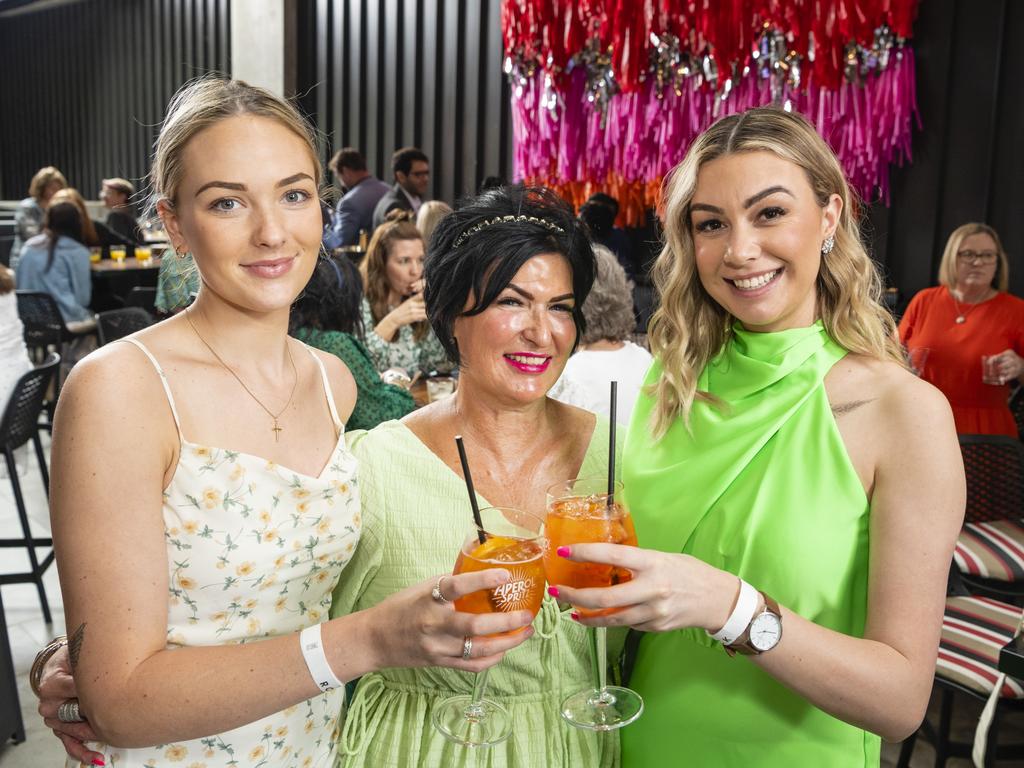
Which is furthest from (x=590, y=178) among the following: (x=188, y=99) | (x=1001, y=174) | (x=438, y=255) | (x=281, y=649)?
(x=281, y=649)

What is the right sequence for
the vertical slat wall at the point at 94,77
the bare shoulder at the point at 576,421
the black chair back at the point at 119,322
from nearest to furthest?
the bare shoulder at the point at 576,421
the black chair back at the point at 119,322
the vertical slat wall at the point at 94,77

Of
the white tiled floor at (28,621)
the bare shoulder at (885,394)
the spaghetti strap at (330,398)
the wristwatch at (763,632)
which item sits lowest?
the white tiled floor at (28,621)

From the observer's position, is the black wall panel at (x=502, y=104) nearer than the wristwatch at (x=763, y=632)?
No

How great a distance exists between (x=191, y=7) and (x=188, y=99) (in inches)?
471

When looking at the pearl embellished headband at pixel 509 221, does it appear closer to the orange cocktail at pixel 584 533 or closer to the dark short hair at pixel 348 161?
the orange cocktail at pixel 584 533

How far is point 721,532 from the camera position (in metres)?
1.42

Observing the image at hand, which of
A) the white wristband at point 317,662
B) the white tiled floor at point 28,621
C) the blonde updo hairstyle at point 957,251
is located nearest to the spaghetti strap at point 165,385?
the white wristband at point 317,662

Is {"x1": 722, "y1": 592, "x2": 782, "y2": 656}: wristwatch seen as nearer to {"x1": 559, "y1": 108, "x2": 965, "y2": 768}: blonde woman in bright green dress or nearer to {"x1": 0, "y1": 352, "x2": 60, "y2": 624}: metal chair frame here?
{"x1": 559, "y1": 108, "x2": 965, "y2": 768}: blonde woman in bright green dress

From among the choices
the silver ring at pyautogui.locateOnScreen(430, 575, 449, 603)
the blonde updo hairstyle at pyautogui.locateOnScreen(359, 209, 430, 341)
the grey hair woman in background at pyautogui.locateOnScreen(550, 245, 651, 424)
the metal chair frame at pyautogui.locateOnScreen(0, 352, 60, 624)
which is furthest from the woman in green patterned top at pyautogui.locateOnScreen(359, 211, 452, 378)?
the silver ring at pyautogui.locateOnScreen(430, 575, 449, 603)

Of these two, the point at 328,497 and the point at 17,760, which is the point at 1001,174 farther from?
the point at 17,760

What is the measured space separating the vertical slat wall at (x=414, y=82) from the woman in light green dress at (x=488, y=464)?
19.0ft

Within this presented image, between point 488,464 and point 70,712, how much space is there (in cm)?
72

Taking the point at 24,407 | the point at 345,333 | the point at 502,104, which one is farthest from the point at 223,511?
the point at 502,104

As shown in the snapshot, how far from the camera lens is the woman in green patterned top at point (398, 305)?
4445 millimetres
